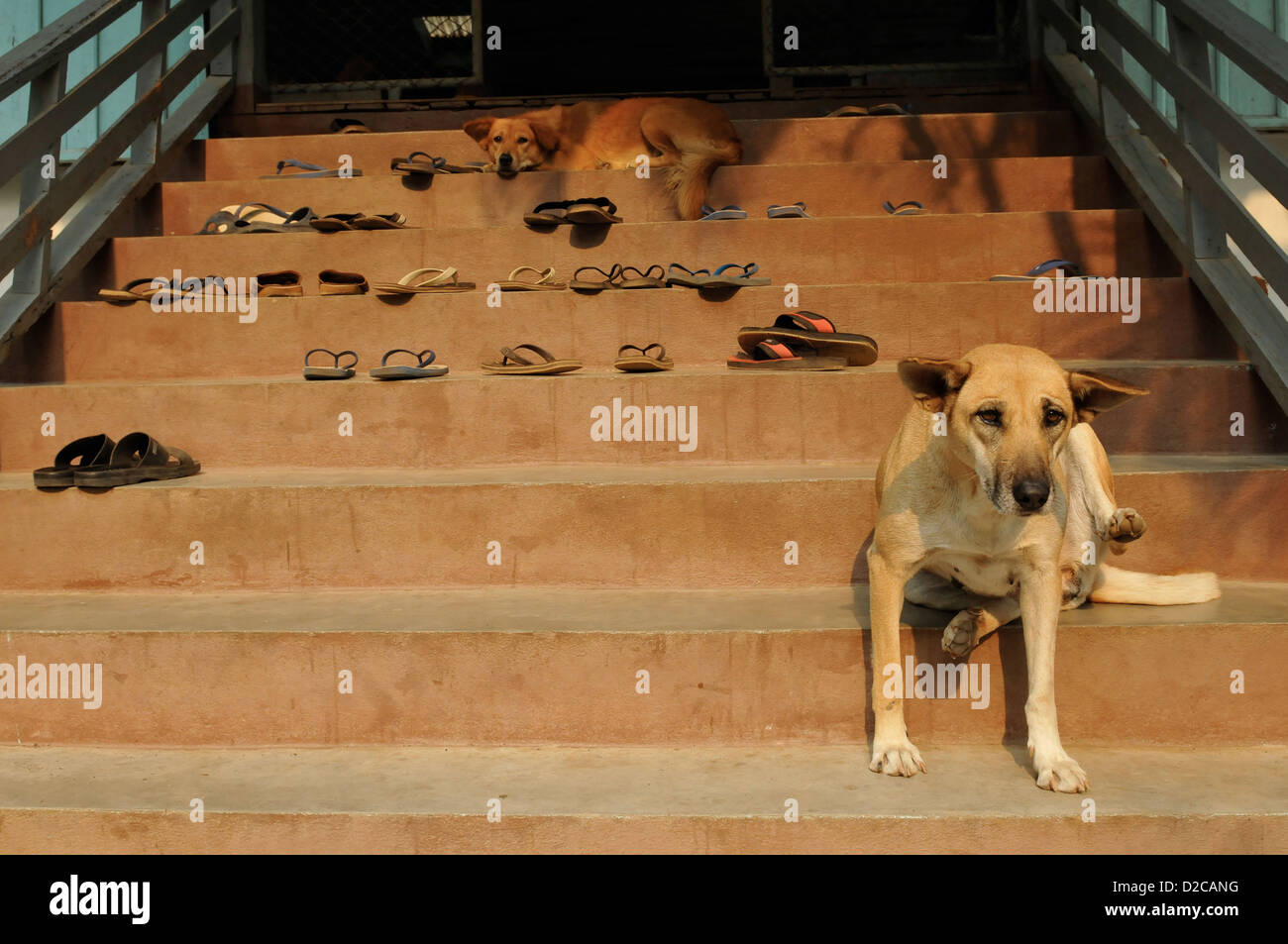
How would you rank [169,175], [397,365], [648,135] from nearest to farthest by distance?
[397,365] → [169,175] → [648,135]

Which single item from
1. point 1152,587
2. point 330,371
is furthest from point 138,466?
point 1152,587

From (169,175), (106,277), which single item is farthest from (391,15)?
(106,277)

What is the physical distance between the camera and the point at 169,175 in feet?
18.1

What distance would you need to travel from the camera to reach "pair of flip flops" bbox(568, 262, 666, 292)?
4375mm

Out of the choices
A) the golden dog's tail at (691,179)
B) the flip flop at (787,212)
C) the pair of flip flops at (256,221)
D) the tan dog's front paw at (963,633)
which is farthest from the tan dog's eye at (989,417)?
the pair of flip flops at (256,221)

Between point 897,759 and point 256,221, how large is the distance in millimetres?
3779

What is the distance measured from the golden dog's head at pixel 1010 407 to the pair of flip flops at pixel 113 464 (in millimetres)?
2469

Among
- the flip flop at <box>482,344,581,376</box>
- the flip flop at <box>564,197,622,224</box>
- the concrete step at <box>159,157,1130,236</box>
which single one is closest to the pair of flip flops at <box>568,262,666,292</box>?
the flip flop at <box>564,197,622,224</box>

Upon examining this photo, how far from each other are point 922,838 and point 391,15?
282 inches

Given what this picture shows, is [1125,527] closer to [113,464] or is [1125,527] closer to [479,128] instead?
[113,464]

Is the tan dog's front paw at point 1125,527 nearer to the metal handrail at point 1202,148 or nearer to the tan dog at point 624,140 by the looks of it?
the metal handrail at point 1202,148

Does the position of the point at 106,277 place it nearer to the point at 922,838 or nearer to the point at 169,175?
the point at 169,175

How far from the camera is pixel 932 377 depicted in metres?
2.54

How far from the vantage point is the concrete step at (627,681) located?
2785 millimetres
